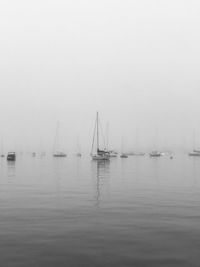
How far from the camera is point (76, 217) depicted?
2622 cm

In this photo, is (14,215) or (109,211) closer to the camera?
(14,215)

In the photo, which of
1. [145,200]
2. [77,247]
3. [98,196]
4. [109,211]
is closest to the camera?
[77,247]

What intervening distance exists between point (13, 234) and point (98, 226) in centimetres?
535

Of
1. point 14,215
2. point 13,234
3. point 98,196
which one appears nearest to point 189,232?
point 13,234

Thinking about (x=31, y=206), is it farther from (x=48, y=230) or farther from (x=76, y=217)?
(x=48, y=230)

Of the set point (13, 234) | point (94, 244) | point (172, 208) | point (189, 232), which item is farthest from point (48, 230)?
point (172, 208)

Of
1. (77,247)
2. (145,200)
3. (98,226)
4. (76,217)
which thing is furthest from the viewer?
(145,200)

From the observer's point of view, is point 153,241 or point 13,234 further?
point 13,234

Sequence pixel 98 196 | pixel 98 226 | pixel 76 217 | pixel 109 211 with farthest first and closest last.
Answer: pixel 98 196
pixel 109 211
pixel 76 217
pixel 98 226

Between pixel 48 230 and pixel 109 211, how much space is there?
319 inches

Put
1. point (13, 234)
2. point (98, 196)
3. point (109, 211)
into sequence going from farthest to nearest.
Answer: point (98, 196) < point (109, 211) < point (13, 234)

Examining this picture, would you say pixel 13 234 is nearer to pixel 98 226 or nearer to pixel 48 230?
pixel 48 230

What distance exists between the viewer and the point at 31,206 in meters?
31.1

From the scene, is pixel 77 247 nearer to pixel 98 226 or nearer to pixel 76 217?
pixel 98 226
